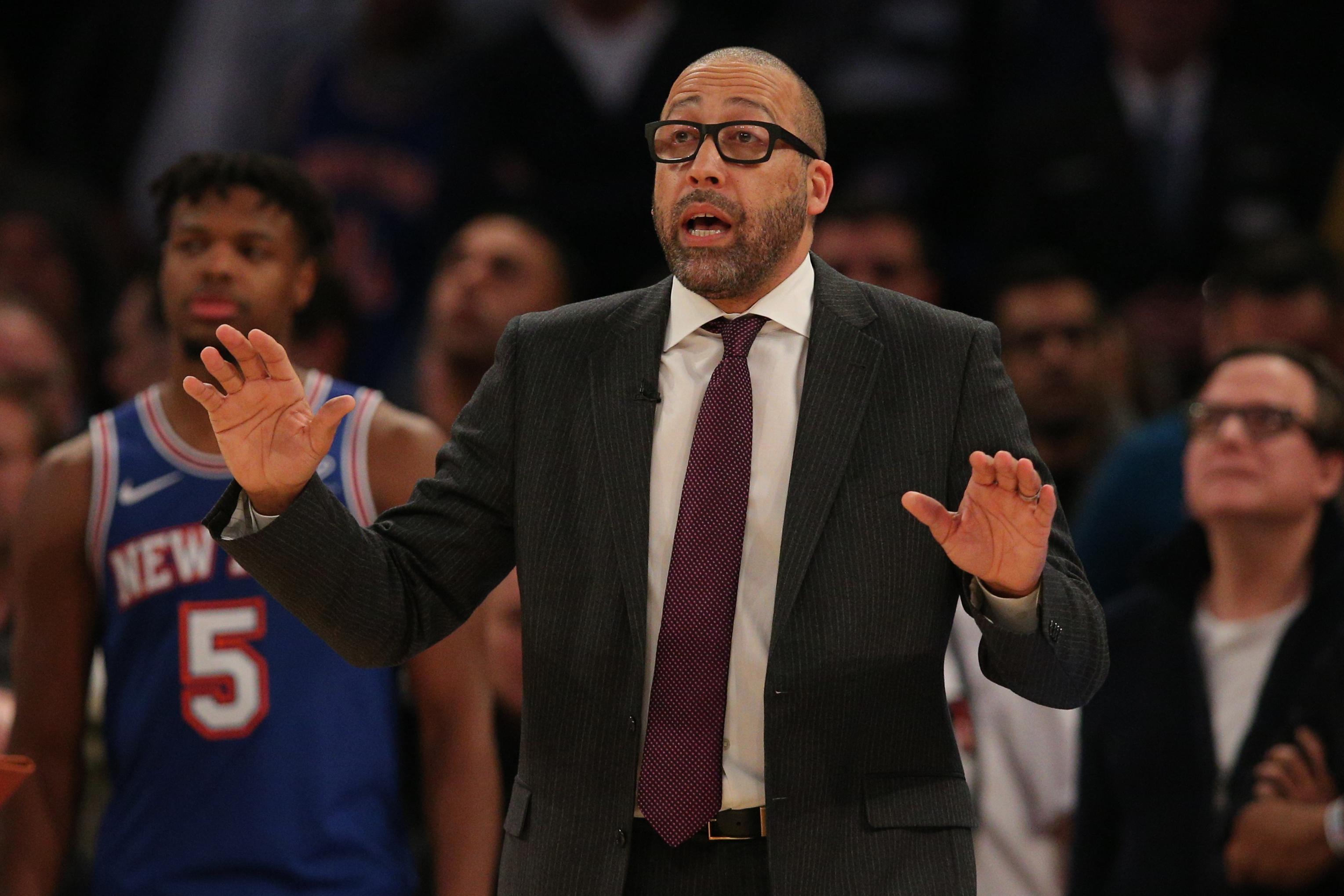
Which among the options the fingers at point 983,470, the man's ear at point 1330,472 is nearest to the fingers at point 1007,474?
the fingers at point 983,470

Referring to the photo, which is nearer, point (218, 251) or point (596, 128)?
point (218, 251)

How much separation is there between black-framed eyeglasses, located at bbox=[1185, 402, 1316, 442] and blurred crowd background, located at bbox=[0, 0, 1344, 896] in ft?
2.07

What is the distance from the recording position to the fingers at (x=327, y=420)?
254 cm

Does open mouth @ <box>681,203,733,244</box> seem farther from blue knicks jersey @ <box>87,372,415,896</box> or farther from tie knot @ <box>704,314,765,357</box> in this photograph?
blue knicks jersey @ <box>87,372,415,896</box>

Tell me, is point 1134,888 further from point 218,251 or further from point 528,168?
point 528,168

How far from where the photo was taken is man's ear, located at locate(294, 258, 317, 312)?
364cm

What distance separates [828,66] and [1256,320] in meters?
1.97

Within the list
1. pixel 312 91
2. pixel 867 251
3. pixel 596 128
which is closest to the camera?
pixel 867 251

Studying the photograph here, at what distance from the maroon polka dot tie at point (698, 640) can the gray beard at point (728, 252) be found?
0.18 meters

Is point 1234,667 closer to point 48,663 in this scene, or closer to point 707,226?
point 707,226

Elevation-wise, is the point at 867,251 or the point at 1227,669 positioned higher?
the point at 867,251

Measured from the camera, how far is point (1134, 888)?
4305 millimetres

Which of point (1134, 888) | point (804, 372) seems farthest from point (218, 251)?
point (1134, 888)

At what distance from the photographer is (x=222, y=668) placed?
339 cm
